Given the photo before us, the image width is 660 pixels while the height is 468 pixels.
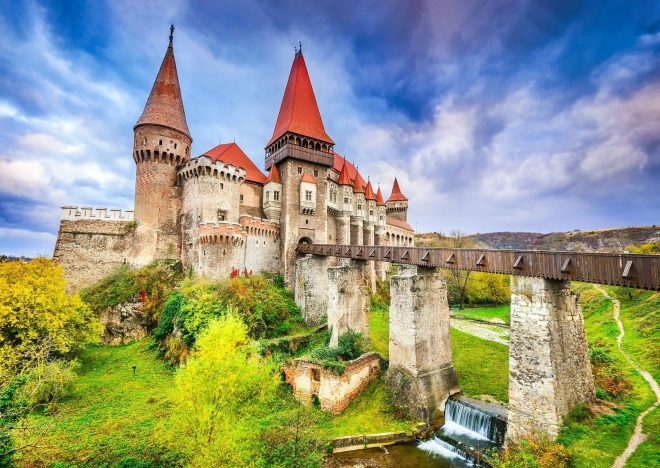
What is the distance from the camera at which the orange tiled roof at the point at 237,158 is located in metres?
28.8

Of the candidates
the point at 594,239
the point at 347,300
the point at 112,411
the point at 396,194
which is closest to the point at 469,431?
the point at 347,300

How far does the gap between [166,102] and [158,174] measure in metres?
6.39

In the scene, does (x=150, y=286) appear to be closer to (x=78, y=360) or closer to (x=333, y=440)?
(x=78, y=360)

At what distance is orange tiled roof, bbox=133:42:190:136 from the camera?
85.2ft

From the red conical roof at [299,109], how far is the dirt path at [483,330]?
21.6 metres

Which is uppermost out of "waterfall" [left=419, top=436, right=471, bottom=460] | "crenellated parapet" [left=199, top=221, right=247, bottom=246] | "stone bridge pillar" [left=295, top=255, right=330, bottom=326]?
"crenellated parapet" [left=199, top=221, right=247, bottom=246]

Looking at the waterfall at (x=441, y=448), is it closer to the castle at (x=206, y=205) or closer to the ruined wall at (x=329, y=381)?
the ruined wall at (x=329, y=381)

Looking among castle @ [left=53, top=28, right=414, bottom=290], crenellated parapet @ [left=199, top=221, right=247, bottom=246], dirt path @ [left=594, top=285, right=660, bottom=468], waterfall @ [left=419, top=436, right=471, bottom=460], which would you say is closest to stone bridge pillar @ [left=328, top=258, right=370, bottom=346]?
waterfall @ [left=419, top=436, right=471, bottom=460]

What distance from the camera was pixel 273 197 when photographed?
28.7 metres

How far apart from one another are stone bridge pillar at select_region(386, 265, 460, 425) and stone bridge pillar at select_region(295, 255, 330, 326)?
935 cm

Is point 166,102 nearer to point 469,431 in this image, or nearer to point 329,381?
Answer: point 329,381

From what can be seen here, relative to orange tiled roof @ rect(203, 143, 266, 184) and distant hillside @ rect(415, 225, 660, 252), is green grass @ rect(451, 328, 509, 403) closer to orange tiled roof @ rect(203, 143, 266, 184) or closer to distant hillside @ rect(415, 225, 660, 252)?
orange tiled roof @ rect(203, 143, 266, 184)

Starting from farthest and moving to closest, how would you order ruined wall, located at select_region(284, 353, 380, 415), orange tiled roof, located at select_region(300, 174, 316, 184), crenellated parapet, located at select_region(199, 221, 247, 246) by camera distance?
1. orange tiled roof, located at select_region(300, 174, 316, 184)
2. crenellated parapet, located at select_region(199, 221, 247, 246)
3. ruined wall, located at select_region(284, 353, 380, 415)

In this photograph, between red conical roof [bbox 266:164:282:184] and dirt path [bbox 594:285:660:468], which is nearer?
dirt path [bbox 594:285:660:468]
